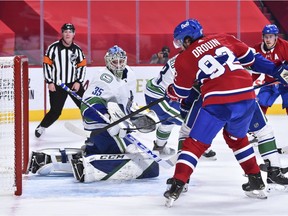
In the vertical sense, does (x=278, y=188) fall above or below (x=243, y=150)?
below

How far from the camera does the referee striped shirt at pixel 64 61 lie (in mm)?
7188

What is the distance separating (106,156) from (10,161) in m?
0.63

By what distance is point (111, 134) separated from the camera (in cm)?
479

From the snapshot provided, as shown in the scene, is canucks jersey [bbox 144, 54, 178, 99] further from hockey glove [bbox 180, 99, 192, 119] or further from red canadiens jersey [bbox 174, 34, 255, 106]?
red canadiens jersey [bbox 174, 34, 255, 106]

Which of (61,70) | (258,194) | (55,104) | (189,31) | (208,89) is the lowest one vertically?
(55,104)

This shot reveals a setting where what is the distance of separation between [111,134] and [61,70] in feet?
8.47

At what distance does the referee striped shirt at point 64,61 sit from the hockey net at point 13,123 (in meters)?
2.07

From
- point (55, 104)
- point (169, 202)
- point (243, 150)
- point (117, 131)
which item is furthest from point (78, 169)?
point (55, 104)

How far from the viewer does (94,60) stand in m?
9.21

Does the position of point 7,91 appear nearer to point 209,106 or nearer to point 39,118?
point 209,106

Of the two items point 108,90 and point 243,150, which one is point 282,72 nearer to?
point 243,150

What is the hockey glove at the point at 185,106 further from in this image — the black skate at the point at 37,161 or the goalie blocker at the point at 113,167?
the black skate at the point at 37,161

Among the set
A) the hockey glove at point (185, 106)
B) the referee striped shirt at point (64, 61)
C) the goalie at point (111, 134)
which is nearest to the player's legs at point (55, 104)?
the referee striped shirt at point (64, 61)

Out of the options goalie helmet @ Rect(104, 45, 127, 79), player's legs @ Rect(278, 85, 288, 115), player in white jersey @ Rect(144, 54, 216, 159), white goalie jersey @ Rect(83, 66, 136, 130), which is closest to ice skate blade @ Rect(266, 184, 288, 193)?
white goalie jersey @ Rect(83, 66, 136, 130)
